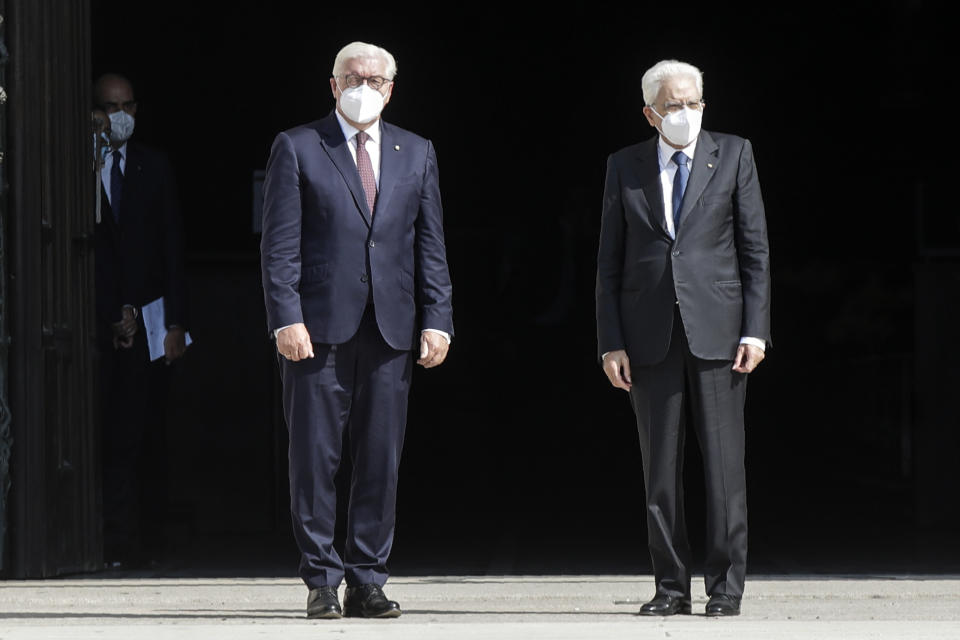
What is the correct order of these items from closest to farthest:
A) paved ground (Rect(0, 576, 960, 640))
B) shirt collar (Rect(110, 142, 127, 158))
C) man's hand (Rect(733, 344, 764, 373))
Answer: paved ground (Rect(0, 576, 960, 640)), man's hand (Rect(733, 344, 764, 373)), shirt collar (Rect(110, 142, 127, 158))

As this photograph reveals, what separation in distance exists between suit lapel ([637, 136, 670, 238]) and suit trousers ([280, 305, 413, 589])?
87 cm

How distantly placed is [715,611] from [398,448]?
3.56 ft

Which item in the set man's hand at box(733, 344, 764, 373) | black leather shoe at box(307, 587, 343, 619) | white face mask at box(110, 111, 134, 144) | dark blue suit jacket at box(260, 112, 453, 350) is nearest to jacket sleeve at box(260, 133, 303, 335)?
dark blue suit jacket at box(260, 112, 453, 350)

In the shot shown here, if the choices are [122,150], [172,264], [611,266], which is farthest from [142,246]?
[611,266]

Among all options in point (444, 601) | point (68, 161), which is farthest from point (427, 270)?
point (68, 161)

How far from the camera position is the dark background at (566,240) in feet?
29.8

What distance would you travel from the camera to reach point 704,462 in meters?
5.61

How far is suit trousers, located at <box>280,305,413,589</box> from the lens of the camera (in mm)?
5566

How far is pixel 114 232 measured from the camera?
745 centimetres

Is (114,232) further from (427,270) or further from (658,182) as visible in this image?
(658,182)

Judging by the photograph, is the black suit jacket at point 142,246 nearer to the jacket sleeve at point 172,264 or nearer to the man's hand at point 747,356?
the jacket sleeve at point 172,264

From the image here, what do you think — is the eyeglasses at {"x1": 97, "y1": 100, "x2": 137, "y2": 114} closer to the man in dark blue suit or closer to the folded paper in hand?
the folded paper in hand

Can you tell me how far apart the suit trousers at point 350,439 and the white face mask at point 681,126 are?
1.05m

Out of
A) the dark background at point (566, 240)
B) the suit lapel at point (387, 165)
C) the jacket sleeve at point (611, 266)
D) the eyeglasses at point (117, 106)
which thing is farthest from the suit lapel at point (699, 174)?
the dark background at point (566, 240)
